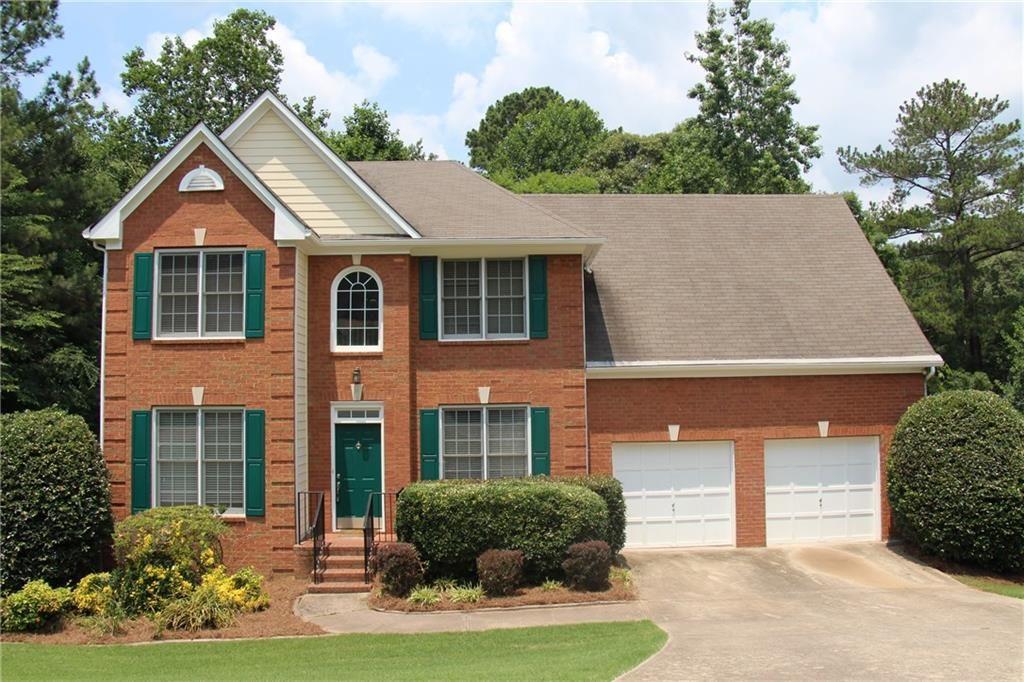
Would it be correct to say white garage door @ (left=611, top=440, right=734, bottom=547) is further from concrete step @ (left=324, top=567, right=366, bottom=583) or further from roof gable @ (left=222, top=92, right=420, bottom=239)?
roof gable @ (left=222, top=92, right=420, bottom=239)

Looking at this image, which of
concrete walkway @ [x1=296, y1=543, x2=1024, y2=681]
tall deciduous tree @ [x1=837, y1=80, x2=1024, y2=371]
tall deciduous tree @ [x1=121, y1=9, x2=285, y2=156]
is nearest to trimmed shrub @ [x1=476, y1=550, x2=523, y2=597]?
concrete walkway @ [x1=296, y1=543, x2=1024, y2=681]

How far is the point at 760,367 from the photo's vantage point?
17703mm

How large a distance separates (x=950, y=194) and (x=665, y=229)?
14.8 meters

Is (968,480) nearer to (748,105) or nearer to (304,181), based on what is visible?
(304,181)

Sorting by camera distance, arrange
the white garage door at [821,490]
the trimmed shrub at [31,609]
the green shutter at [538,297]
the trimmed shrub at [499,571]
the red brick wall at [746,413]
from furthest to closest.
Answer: the white garage door at [821,490]
the red brick wall at [746,413]
the green shutter at [538,297]
the trimmed shrub at [499,571]
the trimmed shrub at [31,609]

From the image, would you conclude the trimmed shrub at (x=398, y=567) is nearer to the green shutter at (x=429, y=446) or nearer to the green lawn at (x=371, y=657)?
the green lawn at (x=371, y=657)

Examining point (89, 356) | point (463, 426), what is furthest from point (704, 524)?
point (89, 356)

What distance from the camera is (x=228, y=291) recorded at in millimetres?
16109

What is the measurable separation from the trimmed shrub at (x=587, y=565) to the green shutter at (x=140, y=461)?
768cm

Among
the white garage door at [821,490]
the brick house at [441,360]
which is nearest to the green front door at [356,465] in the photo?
the brick house at [441,360]

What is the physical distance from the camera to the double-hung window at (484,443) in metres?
17.0

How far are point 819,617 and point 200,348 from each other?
11.4 m

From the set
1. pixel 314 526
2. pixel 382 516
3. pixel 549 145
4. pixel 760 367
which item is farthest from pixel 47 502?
pixel 549 145

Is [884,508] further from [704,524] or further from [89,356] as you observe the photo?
[89,356]
